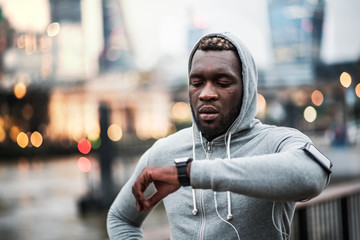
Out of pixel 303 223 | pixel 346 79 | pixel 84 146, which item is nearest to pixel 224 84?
pixel 303 223

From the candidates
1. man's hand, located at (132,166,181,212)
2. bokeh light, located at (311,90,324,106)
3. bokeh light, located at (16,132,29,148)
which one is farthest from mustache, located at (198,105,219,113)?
bokeh light, located at (16,132,29,148)

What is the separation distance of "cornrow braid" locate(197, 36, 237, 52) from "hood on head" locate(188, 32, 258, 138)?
13 mm

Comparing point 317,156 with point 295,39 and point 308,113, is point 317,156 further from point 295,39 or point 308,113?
point 295,39

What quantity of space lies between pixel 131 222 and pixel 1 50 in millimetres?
41723

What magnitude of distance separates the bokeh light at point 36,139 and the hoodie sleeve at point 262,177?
1390 inches

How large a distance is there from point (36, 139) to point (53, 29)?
41.6 feet

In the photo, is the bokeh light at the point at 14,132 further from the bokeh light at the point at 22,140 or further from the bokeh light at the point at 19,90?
the bokeh light at the point at 19,90

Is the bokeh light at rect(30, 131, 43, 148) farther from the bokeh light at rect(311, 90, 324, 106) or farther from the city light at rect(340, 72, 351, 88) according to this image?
the city light at rect(340, 72, 351, 88)

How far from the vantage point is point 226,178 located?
1.23 m

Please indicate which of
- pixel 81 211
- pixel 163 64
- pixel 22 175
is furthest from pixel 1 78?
pixel 81 211

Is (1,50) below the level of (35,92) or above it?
above

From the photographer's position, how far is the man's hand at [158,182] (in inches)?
51.1

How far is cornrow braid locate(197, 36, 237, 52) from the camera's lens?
62.7 inches

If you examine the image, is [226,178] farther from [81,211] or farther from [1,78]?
[1,78]
